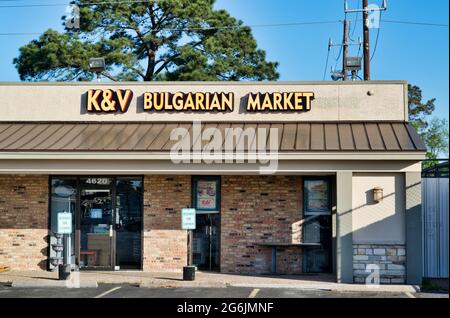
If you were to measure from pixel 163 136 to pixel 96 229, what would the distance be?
319 cm

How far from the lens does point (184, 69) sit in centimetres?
3647

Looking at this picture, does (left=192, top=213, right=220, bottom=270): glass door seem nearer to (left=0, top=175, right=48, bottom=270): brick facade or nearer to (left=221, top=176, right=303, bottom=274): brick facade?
(left=221, top=176, right=303, bottom=274): brick facade

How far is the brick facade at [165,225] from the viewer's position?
17.9 m

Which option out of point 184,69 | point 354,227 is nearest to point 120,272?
point 354,227

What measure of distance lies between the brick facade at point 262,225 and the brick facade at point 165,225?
1.18 m

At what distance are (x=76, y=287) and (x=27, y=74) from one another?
79.5 feet

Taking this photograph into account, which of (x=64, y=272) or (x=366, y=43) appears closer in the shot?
(x=64, y=272)

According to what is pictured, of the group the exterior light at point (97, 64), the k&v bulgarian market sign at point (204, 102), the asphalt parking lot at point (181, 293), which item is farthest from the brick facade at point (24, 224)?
the exterior light at point (97, 64)

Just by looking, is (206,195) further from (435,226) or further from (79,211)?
(435,226)

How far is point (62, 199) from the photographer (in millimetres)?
18203

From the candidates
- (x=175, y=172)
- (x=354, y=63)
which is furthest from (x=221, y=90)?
(x=354, y=63)

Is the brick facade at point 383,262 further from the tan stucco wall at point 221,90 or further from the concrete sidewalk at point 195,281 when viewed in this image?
the tan stucco wall at point 221,90
